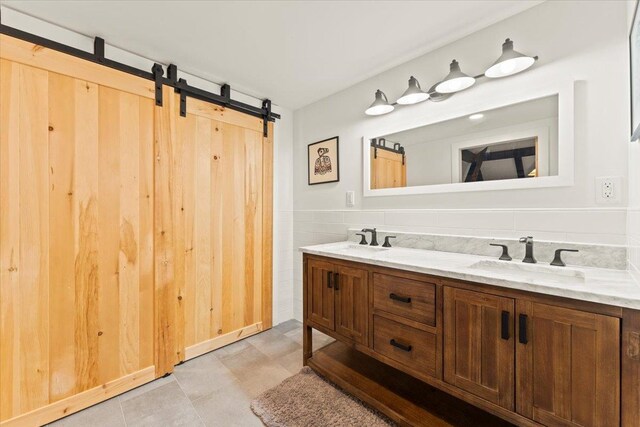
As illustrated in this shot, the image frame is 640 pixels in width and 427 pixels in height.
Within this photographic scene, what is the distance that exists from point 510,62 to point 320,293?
1.79m

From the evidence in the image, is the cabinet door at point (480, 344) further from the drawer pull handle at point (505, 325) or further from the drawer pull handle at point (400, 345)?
the drawer pull handle at point (400, 345)

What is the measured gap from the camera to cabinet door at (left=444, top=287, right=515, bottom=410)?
113cm

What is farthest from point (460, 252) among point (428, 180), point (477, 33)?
point (477, 33)

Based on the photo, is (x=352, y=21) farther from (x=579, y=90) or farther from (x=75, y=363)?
(x=75, y=363)

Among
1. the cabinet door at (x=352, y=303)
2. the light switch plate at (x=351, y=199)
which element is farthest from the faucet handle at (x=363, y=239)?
the cabinet door at (x=352, y=303)

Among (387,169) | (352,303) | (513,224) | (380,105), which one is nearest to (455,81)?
(380,105)

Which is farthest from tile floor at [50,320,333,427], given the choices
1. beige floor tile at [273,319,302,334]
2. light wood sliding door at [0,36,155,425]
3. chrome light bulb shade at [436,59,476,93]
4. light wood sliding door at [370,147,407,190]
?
chrome light bulb shade at [436,59,476,93]

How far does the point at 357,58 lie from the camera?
205cm

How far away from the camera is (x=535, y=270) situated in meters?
1.36

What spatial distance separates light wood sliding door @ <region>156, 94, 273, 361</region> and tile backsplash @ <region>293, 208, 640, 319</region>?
0.84 m

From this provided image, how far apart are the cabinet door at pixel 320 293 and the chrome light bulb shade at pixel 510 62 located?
153cm

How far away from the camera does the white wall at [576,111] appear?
131 cm

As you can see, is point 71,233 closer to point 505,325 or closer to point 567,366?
point 505,325

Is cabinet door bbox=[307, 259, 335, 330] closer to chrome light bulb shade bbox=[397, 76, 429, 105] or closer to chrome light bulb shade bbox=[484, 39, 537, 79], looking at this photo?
chrome light bulb shade bbox=[397, 76, 429, 105]
